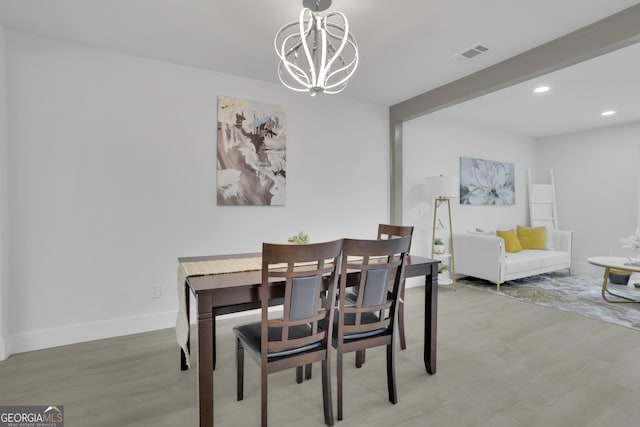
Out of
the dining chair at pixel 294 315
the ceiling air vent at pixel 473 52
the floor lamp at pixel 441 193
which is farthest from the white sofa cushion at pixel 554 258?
the dining chair at pixel 294 315

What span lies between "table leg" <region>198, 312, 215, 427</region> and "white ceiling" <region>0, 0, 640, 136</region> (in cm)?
202

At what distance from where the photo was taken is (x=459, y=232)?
526 cm

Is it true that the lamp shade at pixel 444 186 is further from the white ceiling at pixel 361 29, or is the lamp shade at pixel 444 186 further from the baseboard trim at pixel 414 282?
the white ceiling at pixel 361 29

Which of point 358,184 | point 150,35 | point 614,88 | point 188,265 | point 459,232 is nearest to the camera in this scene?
point 188,265

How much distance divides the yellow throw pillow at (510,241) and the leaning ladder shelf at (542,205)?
3.57 feet

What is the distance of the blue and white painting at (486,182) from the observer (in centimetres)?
533

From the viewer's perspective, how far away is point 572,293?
4.31 meters

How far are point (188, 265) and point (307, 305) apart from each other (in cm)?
94

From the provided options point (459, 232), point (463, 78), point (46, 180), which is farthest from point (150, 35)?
point (459, 232)

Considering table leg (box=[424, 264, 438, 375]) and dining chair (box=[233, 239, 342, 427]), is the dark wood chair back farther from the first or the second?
table leg (box=[424, 264, 438, 375])

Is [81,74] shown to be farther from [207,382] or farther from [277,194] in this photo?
[207,382]

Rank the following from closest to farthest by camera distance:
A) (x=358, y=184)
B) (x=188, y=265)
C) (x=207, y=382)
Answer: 1. (x=207, y=382)
2. (x=188, y=265)
3. (x=358, y=184)

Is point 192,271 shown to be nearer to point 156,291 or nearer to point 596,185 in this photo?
point 156,291

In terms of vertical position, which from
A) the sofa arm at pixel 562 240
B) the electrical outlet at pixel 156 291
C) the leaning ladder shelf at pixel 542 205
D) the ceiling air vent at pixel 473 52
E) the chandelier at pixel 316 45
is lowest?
the electrical outlet at pixel 156 291
